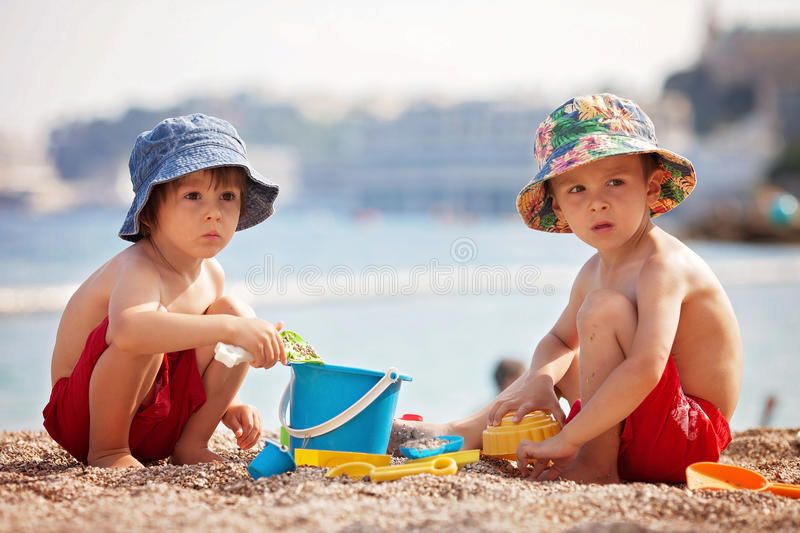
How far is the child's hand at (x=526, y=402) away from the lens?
211 centimetres

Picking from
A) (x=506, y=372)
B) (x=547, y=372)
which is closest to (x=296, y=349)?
(x=547, y=372)

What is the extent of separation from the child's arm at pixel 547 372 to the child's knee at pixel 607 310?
31 cm

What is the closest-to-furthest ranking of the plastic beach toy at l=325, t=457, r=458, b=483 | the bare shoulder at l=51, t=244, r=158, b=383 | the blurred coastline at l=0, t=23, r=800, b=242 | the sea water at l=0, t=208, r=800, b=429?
1. the plastic beach toy at l=325, t=457, r=458, b=483
2. the bare shoulder at l=51, t=244, r=158, b=383
3. the sea water at l=0, t=208, r=800, b=429
4. the blurred coastline at l=0, t=23, r=800, b=242

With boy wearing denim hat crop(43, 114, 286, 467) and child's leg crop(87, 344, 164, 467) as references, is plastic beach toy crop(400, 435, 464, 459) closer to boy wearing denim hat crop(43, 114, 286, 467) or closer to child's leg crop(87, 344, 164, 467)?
boy wearing denim hat crop(43, 114, 286, 467)

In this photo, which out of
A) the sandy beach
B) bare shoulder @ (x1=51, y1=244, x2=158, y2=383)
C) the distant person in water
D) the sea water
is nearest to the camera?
the sandy beach

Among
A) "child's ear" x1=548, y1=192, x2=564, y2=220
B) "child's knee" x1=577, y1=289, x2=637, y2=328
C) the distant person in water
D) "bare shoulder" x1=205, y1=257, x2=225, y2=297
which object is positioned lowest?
the distant person in water

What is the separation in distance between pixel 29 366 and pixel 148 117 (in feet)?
147

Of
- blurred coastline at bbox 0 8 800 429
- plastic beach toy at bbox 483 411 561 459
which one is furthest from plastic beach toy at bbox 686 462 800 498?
blurred coastline at bbox 0 8 800 429

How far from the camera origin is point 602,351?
187 centimetres

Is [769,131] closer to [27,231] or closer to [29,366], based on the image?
[27,231]

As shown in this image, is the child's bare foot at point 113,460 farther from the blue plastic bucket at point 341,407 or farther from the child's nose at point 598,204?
the child's nose at point 598,204

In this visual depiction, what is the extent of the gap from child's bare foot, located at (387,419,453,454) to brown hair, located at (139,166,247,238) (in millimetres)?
764

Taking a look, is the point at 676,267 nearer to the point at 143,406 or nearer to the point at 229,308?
the point at 229,308

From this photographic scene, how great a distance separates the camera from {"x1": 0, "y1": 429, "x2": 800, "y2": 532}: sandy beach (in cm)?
139
